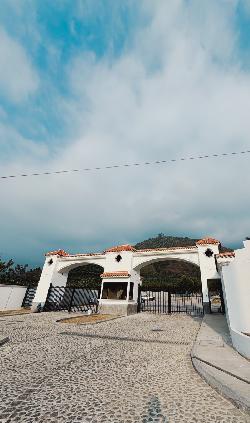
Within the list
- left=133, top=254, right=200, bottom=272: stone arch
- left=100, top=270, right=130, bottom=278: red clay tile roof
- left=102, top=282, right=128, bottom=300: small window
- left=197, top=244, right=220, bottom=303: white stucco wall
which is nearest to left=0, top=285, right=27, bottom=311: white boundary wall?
left=102, top=282, right=128, bottom=300: small window

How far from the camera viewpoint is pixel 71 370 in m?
5.54

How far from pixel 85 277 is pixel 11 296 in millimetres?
25010

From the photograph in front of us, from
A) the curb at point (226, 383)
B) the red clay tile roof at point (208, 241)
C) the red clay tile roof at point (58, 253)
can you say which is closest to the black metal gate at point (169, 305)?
the red clay tile roof at point (208, 241)

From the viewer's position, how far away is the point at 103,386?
4.66 metres

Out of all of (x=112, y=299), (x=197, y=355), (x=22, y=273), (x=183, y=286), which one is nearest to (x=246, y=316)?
(x=197, y=355)

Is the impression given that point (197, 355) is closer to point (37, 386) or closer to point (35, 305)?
point (37, 386)

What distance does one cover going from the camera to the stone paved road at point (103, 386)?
3.56 metres

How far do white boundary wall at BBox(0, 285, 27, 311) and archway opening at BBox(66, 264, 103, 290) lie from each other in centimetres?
1199

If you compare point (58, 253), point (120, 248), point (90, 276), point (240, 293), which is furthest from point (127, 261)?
point (90, 276)

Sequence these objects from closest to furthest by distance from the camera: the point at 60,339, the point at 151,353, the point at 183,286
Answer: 1. the point at 151,353
2. the point at 60,339
3. the point at 183,286

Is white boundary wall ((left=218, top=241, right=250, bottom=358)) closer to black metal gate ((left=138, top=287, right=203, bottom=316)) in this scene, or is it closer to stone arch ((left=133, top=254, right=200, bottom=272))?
stone arch ((left=133, top=254, right=200, bottom=272))

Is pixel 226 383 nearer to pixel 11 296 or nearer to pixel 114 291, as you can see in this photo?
pixel 114 291

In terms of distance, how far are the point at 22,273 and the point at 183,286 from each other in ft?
91.2

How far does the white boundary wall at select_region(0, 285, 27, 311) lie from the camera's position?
21.0 metres
